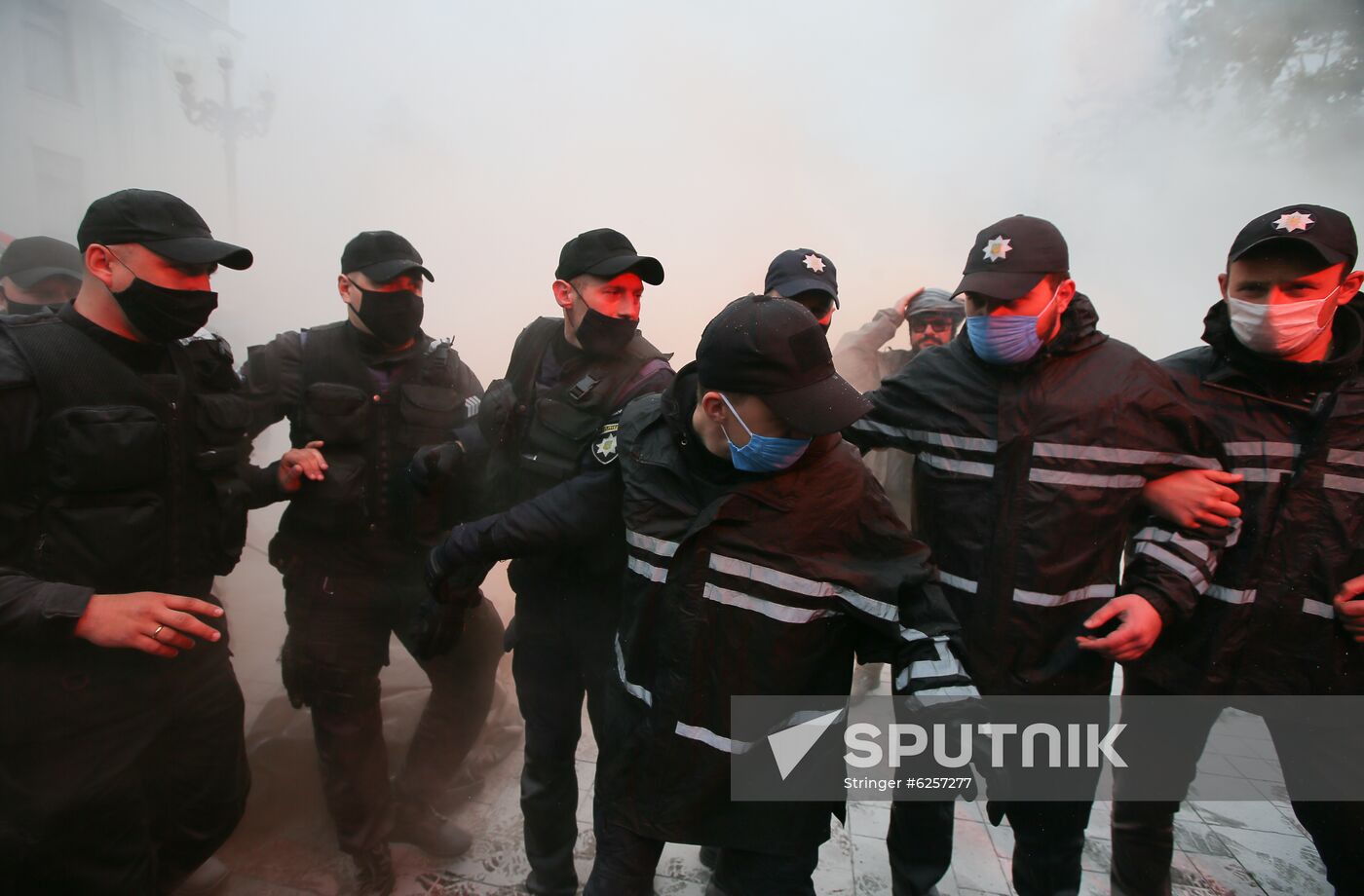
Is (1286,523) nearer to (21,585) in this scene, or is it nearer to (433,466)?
(433,466)

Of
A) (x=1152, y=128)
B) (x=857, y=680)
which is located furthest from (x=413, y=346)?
(x=1152, y=128)

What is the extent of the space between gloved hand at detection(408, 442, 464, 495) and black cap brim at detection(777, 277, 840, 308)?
5.20ft

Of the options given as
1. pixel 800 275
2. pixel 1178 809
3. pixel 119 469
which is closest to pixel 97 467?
pixel 119 469

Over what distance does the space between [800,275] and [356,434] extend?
2068mm

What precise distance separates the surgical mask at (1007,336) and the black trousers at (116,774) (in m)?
2.96

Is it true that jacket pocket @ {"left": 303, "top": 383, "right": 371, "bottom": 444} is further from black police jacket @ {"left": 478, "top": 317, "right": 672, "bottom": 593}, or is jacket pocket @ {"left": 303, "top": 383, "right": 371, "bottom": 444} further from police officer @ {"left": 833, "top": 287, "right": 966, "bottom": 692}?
police officer @ {"left": 833, "top": 287, "right": 966, "bottom": 692}

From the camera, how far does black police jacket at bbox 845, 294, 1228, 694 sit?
2252 millimetres

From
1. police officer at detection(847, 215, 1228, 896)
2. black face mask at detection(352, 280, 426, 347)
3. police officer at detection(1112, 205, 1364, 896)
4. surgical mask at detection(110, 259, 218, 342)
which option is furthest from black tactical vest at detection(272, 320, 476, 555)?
police officer at detection(1112, 205, 1364, 896)

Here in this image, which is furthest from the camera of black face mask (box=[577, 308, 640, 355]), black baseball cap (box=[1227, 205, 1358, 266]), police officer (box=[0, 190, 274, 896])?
black face mask (box=[577, 308, 640, 355])

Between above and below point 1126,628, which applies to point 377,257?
above

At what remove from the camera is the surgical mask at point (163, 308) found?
2160mm

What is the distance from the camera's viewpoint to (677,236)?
7.31 metres

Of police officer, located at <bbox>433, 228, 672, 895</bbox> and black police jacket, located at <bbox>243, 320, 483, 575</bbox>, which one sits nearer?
police officer, located at <bbox>433, 228, 672, 895</bbox>

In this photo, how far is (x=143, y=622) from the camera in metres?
1.98
